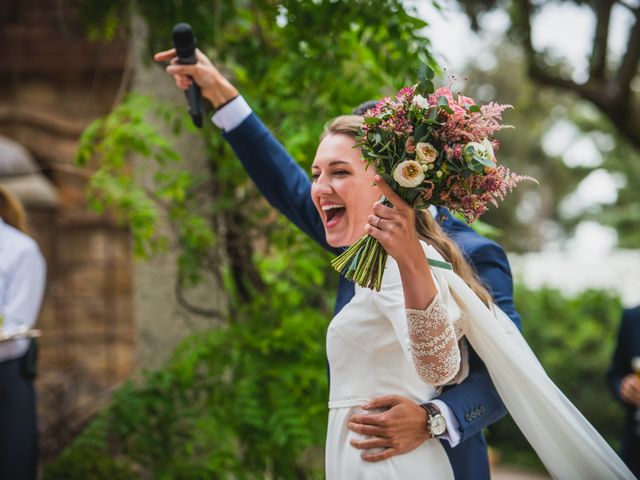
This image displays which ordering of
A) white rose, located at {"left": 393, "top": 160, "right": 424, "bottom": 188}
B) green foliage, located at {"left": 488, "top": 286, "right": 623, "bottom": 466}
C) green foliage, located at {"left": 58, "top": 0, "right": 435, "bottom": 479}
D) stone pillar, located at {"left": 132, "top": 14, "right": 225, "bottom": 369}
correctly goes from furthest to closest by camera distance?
green foliage, located at {"left": 488, "top": 286, "right": 623, "bottom": 466}
stone pillar, located at {"left": 132, "top": 14, "right": 225, "bottom": 369}
green foliage, located at {"left": 58, "top": 0, "right": 435, "bottom": 479}
white rose, located at {"left": 393, "top": 160, "right": 424, "bottom": 188}

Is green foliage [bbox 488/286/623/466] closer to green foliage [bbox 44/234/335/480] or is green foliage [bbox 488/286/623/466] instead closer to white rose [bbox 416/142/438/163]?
green foliage [bbox 44/234/335/480]

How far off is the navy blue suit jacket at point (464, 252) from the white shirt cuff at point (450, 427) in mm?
13

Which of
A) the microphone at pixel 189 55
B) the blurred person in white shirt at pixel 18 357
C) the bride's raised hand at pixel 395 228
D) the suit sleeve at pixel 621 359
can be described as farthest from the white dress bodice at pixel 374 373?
the suit sleeve at pixel 621 359

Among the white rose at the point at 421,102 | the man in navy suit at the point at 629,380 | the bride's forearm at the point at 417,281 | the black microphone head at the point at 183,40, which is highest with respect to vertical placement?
the black microphone head at the point at 183,40

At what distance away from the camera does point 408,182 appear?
1773mm

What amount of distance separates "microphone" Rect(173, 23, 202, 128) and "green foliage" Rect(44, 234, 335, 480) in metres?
1.14

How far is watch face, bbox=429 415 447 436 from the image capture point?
205 centimetres

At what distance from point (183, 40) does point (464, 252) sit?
1159 mm

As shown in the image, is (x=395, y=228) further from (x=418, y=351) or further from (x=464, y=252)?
(x=464, y=252)

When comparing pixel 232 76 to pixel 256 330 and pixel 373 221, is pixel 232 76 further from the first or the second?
pixel 373 221

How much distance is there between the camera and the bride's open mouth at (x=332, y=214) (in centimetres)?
222

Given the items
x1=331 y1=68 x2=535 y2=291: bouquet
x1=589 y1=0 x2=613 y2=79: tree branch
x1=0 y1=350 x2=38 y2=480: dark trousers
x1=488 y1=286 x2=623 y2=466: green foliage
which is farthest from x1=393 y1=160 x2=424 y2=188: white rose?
x1=488 y1=286 x2=623 y2=466: green foliage

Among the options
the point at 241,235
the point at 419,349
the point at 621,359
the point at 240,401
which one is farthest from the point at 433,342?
the point at 621,359

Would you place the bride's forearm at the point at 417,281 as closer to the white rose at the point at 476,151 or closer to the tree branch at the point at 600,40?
the white rose at the point at 476,151
